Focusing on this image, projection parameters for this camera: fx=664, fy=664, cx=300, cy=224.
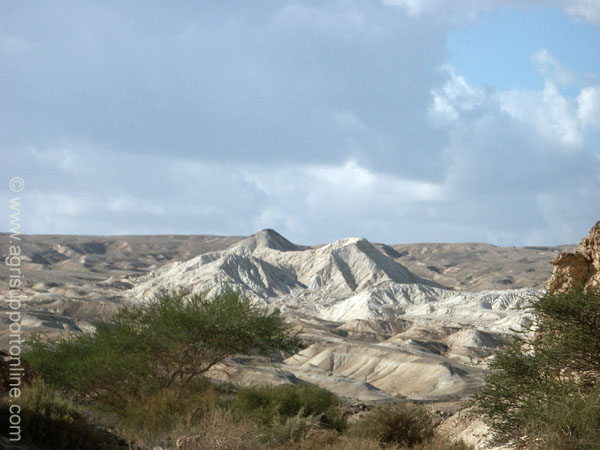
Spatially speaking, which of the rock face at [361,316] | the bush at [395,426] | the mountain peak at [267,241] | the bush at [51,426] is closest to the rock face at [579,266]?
the bush at [395,426]

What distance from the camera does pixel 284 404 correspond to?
77.7ft

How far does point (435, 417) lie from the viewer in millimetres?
31719

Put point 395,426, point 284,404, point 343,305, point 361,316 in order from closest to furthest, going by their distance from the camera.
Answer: point 395,426, point 284,404, point 361,316, point 343,305

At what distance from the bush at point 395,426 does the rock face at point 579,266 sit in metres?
6.41

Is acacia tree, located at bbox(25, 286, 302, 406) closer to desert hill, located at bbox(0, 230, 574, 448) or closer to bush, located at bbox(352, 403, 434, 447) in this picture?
desert hill, located at bbox(0, 230, 574, 448)

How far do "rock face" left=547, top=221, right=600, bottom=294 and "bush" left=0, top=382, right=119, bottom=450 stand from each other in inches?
521

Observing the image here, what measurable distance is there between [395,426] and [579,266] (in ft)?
25.5

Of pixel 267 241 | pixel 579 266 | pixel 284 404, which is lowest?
pixel 284 404

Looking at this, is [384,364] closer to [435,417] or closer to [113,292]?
[435,417]

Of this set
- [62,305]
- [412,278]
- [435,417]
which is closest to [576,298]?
[435,417]

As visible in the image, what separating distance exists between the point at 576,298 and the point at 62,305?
91.1 m

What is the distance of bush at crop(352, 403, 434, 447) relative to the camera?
21.3 metres

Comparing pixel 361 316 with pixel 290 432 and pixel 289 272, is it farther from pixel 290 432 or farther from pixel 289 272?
pixel 290 432

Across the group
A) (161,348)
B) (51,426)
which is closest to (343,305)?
(161,348)
